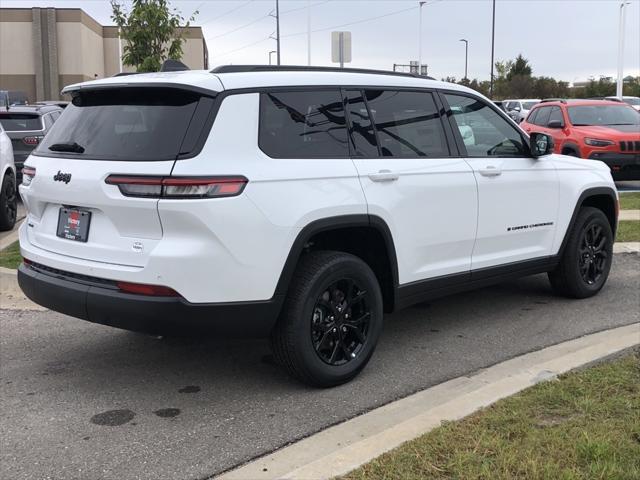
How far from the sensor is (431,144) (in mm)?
4902

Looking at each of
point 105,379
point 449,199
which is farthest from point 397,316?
point 105,379

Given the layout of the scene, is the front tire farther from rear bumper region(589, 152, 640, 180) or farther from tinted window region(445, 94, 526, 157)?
rear bumper region(589, 152, 640, 180)

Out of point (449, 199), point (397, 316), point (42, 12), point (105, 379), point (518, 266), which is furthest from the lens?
point (42, 12)

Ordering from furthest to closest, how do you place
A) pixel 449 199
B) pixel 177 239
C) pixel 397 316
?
pixel 397 316
pixel 449 199
pixel 177 239

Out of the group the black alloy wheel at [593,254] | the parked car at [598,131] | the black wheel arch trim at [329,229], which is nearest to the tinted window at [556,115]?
the parked car at [598,131]

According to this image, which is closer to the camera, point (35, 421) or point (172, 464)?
point (172, 464)

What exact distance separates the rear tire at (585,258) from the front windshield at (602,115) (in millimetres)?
8077

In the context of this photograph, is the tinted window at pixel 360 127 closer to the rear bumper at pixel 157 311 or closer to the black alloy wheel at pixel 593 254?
the rear bumper at pixel 157 311

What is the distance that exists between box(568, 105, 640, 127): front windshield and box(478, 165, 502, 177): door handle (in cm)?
946

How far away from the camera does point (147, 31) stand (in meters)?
12.2

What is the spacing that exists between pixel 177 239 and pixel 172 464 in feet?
3.55

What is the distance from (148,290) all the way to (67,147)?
1102 mm

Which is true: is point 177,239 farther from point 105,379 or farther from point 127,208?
point 105,379

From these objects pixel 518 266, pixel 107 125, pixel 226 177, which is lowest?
pixel 518 266
